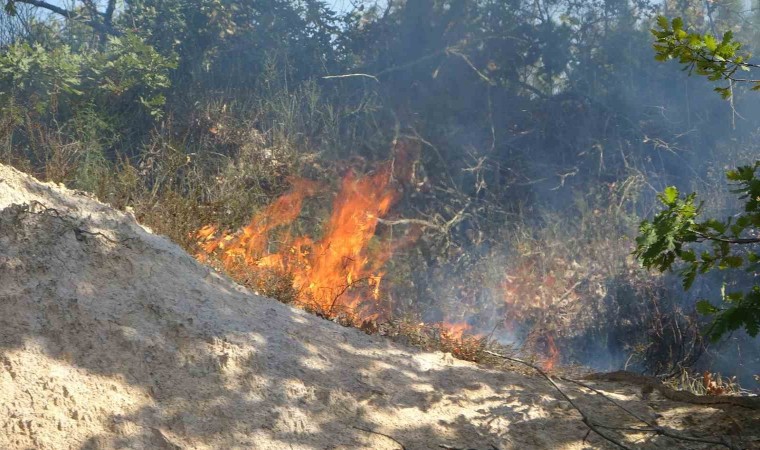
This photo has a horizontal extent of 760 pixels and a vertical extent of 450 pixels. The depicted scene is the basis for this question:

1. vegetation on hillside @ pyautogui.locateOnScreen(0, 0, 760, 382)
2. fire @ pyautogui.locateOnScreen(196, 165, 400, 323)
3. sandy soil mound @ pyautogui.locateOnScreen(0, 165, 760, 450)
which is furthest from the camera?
vegetation on hillside @ pyautogui.locateOnScreen(0, 0, 760, 382)

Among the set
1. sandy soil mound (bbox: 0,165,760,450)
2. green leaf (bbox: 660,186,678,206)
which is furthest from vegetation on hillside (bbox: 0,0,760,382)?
green leaf (bbox: 660,186,678,206)

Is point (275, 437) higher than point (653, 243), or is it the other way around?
point (653, 243)

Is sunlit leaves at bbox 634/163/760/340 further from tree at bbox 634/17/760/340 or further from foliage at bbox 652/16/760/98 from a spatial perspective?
foliage at bbox 652/16/760/98

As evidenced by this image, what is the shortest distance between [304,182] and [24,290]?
6.96m

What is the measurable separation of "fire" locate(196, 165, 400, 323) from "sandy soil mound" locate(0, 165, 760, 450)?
133cm

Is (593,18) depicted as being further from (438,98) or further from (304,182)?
(304,182)

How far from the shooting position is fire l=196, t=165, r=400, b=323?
6.46 metres

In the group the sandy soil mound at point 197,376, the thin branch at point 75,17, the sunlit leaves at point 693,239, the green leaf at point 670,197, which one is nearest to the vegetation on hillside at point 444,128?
the thin branch at point 75,17

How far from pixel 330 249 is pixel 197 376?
489cm

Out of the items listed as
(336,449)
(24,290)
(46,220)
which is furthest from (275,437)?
(46,220)

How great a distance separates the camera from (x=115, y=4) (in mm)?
12750

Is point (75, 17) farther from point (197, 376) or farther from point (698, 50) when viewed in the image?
point (698, 50)

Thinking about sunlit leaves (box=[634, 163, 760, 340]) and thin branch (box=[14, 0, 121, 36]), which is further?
thin branch (box=[14, 0, 121, 36])

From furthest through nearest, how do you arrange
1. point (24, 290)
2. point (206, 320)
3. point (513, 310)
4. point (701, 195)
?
point (701, 195) → point (513, 310) → point (206, 320) → point (24, 290)
